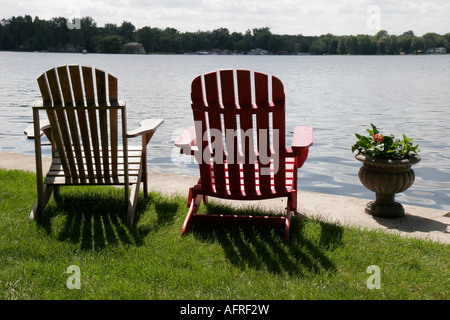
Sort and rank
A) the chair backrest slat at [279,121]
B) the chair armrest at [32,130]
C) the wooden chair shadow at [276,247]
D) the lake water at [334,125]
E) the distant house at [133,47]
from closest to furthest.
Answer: the wooden chair shadow at [276,247], the chair backrest slat at [279,121], the chair armrest at [32,130], the lake water at [334,125], the distant house at [133,47]

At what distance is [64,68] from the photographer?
13.1ft

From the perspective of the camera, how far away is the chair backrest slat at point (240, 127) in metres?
3.78

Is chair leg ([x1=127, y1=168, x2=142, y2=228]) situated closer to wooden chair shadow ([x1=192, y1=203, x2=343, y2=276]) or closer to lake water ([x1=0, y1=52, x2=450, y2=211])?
wooden chair shadow ([x1=192, y1=203, x2=343, y2=276])

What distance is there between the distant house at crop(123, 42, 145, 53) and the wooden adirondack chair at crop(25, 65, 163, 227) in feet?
284

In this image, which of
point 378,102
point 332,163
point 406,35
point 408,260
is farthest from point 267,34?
point 408,260

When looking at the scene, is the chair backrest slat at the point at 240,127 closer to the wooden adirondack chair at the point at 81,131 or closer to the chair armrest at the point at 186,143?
the chair armrest at the point at 186,143

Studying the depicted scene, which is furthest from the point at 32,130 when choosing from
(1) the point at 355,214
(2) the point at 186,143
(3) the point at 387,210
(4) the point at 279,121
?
(3) the point at 387,210

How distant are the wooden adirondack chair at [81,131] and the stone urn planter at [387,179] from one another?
1.89m

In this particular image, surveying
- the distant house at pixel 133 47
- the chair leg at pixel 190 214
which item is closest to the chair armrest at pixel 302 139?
the chair leg at pixel 190 214

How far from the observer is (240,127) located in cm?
384

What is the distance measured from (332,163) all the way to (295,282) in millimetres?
5984

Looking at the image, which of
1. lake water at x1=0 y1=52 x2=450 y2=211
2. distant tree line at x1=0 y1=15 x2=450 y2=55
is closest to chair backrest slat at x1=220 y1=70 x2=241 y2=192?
lake water at x1=0 y1=52 x2=450 y2=211

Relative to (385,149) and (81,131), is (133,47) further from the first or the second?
(385,149)
